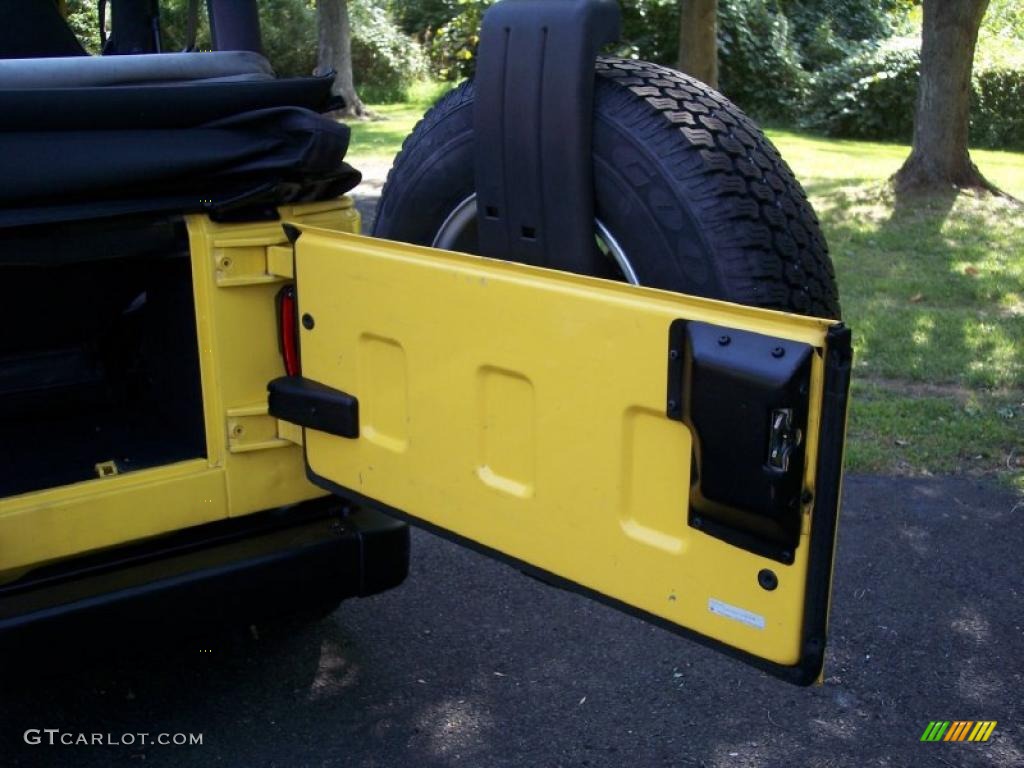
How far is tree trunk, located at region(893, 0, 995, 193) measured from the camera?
10203 mm

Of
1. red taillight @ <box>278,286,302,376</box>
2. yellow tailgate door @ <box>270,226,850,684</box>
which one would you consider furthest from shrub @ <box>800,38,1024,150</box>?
yellow tailgate door @ <box>270,226,850,684</box>

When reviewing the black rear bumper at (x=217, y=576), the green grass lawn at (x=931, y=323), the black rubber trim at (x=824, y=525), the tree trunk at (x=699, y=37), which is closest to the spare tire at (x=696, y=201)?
the black rubber trim at (x=824, y=525)

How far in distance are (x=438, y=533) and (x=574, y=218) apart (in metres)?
0.76

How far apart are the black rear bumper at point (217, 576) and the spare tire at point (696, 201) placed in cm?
A: 99

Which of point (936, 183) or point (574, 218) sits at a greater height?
point (574, 218)

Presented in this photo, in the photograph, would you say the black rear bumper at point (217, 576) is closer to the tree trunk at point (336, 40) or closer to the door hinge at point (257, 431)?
the door hinge at point (257, 431)

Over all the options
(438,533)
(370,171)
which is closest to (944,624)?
(438,533)

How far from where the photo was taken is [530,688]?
3389 mm

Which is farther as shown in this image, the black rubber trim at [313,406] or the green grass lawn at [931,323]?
the green grass lawn at [931,323]

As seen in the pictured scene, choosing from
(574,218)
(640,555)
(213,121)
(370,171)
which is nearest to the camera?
(640,555)

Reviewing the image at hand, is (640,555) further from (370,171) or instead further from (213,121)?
(370,171)

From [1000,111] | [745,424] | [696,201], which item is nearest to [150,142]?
[696,201]

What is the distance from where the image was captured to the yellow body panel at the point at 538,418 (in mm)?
2049

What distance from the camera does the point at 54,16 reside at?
3738 millimetres
